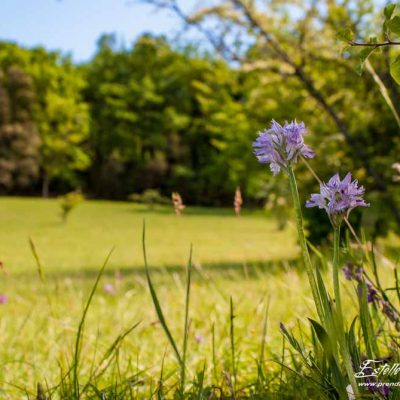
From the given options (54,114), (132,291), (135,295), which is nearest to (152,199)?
(132,291)

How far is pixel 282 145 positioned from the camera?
0.76m

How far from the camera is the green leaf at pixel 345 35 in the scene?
88 cm

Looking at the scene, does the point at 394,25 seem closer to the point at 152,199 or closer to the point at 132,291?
the point at 152,199

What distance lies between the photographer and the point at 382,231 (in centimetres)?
862

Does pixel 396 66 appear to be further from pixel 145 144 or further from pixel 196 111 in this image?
pixel 196 111

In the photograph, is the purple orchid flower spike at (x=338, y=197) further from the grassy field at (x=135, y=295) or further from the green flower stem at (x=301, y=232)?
the grassy field at (x=135, y=295)

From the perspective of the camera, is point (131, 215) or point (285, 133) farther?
point (131, 215)

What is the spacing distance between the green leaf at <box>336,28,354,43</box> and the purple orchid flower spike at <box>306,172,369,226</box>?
0.26 metres

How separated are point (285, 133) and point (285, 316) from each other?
1.94 metres

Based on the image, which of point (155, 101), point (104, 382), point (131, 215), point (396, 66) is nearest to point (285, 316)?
point (104, 382)

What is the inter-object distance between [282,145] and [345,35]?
25 centimetres

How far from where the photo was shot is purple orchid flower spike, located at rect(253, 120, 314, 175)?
754 mm

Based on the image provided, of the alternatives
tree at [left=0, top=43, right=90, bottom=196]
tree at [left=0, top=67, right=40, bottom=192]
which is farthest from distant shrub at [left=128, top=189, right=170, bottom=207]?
tree at [left=0, top=43, right=90, bottom=196]

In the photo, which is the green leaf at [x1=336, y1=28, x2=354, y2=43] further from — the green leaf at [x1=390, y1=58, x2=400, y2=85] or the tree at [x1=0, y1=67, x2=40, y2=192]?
the tree at [x1=0, y1=67, x2=40, y2=192]
